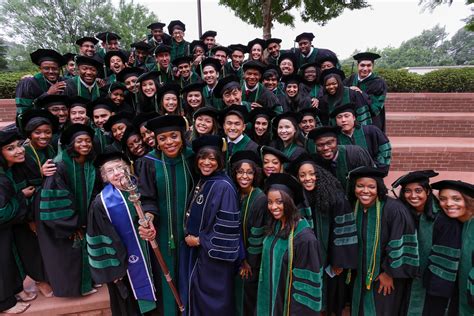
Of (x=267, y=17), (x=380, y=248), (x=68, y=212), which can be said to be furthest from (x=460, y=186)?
(x=267, y=17)

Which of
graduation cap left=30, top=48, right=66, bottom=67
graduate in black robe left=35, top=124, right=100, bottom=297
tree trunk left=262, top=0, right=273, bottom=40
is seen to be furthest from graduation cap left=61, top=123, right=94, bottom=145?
tree trunk left=262, top=0, right=273, bottom=40

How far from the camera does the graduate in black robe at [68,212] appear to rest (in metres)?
2.96

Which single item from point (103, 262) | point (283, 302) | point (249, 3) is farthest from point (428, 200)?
point (249, 3)

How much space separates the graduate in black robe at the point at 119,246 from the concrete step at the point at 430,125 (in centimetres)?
731

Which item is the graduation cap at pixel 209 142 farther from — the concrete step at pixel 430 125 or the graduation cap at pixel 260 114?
the concrete step at pixel 430 125

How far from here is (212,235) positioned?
275 cm

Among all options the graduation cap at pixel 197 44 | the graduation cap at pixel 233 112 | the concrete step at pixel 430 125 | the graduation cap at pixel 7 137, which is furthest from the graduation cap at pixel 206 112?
the concrete step at pixel 430 125

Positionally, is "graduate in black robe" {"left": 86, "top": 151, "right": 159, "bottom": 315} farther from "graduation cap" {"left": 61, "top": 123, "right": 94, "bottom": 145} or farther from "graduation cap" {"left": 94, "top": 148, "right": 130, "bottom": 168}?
"graduation cap" {"left": 61, "top": 123, "right": 94, "bottom": 145}

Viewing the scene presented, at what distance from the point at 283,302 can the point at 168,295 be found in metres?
1.16

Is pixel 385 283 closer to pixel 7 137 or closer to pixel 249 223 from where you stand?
pixel 249 223

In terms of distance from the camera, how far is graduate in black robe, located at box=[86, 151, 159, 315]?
2711mm

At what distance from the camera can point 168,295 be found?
3148 mm

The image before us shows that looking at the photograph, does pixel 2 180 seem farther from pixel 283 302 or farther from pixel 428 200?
pixel 428 200

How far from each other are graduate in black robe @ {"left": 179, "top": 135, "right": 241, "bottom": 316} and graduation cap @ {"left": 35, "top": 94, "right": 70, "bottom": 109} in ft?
7.28
